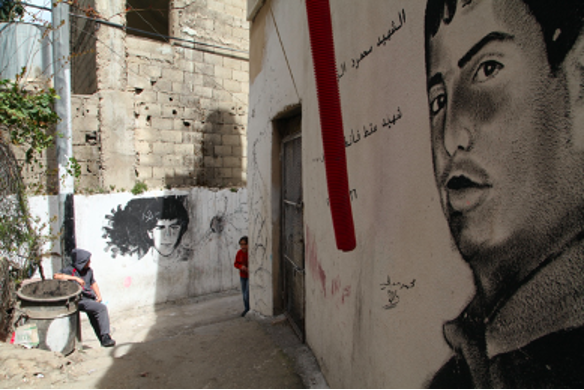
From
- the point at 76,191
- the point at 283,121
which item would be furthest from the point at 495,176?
the point at 76,191

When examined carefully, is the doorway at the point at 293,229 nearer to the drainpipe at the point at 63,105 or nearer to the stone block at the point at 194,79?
the drainpipe at the point at 63,105

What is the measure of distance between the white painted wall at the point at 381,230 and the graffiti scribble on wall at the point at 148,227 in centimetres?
481

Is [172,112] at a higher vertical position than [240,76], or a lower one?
lower

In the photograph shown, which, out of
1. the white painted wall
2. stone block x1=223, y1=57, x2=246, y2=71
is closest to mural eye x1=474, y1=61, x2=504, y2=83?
the white painted wall

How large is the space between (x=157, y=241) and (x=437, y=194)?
6.70 m

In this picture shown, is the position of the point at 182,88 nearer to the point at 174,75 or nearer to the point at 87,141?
the point at 174,75

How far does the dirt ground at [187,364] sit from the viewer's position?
250cm

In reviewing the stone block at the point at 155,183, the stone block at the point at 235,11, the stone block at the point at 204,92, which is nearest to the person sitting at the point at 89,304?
the stone block at the point at 155,183

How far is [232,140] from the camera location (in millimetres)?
8508

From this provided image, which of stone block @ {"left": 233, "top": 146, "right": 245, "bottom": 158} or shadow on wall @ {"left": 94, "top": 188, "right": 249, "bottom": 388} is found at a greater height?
stone block @ {"left": 233, "top": 146, "right": 245, "bottom": 158}

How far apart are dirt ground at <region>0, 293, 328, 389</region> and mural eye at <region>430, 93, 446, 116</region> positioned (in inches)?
76.3

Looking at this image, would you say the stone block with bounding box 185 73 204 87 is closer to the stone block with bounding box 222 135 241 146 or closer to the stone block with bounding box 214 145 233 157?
the stone block with bounding box 222 135 241 146

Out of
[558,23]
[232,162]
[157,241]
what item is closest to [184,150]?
[232,162]

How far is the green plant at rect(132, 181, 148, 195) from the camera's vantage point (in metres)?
7.06
